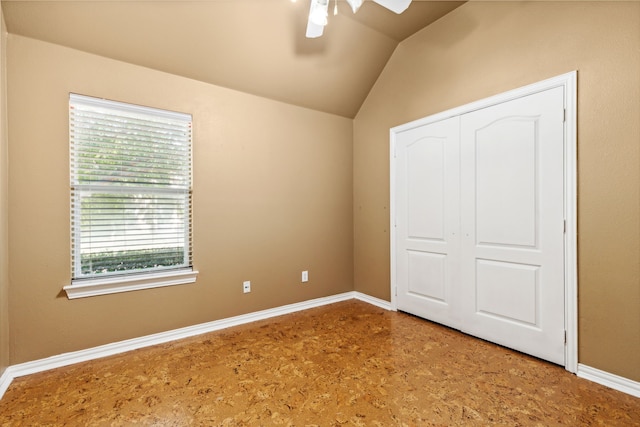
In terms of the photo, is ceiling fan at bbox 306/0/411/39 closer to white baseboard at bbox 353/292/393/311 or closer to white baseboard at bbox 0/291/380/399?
white baseboard at bbox 0/291/380/399

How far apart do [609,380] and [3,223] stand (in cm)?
425

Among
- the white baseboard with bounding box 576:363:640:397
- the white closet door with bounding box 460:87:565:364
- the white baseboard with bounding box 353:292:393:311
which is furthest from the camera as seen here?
the white baseboard with bounding box 353:292:393:311

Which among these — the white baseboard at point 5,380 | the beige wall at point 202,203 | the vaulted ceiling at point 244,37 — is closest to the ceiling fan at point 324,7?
the vaulted ceiling at point 244,37

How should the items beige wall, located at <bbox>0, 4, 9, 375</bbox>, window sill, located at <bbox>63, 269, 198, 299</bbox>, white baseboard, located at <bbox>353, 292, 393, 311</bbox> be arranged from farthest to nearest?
1. white baseboard, located at <bbox>353, 292, 393, 311</bbox>
2. window sill, located at <bbox>63, 269, 198, 299</bbox>
3. beige wall, located at <bbox>0, 4, 9, 375</bbox>

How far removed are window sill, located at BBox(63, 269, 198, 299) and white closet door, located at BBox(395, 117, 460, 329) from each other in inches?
89.4

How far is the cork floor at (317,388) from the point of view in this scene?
5.73ft

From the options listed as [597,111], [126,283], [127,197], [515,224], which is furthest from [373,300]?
[127,197]

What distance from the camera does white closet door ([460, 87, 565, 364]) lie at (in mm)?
2287

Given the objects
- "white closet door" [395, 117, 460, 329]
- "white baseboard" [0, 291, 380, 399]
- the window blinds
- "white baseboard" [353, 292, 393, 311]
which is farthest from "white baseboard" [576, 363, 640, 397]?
the window blinds

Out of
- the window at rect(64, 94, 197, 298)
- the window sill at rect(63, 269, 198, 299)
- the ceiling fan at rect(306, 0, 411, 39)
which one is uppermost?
the ceiling fan at rect(306, 0, 411, 39)

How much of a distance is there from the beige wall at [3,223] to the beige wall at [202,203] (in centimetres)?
5

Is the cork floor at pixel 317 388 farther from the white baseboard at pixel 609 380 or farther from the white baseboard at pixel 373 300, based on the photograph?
the white baseboard at pixel 373 300

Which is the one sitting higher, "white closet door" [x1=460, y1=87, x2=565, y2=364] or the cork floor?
"white closet door" [x1=460, y1=87, x2=565, y2=364]

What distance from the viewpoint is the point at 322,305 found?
150 inches
